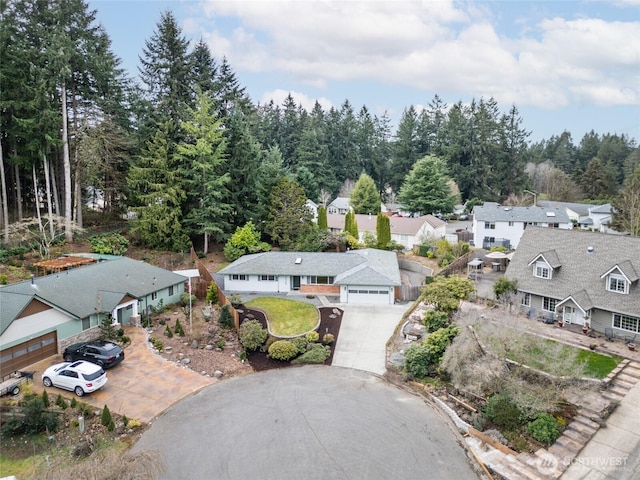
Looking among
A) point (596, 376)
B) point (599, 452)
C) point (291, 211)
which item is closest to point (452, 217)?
point (291, 211)

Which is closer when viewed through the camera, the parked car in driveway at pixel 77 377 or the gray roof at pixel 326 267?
the parked car in driveway at pixel 77 377

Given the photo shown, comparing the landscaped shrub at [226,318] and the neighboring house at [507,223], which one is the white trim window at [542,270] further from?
the landscaped shrub at [226,318]

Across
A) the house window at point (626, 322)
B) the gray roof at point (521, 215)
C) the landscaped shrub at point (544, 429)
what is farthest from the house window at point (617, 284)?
the gray roof at point (521, 215)

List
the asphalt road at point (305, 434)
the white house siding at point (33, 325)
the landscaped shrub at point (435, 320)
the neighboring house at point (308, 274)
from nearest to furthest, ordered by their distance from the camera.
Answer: the asphalt road at point (305, 434)
the white house siding at point (33, 325)
the landscaped shrub at point (435, 320)
the neighboring house at point (308, 274)

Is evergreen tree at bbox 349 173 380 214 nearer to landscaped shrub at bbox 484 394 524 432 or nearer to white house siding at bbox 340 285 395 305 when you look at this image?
white house siding at bbox 340 285 395 305

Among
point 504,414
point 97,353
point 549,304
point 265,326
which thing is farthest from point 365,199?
point 504,414
